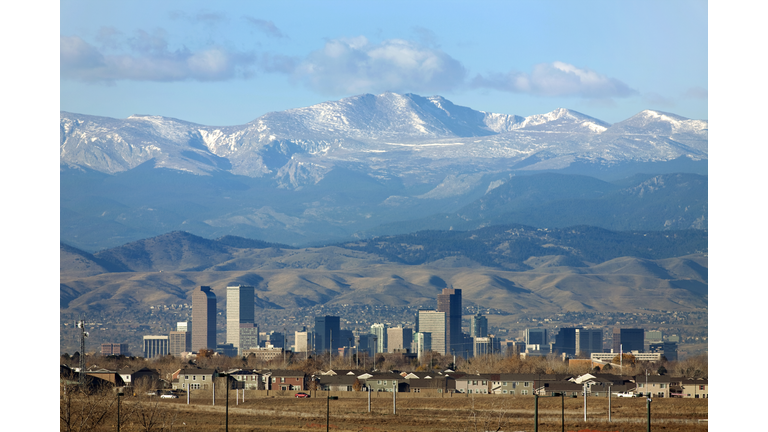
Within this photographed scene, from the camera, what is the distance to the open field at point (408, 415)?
137ft

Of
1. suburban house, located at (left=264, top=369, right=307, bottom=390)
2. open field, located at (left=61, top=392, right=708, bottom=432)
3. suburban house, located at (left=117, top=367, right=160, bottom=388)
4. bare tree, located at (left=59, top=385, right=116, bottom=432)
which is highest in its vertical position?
bare tree, located at (left=59, top=385, right=116, bottom=432)

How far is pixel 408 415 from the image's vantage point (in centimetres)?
5181

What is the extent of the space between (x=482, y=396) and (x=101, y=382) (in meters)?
26.9

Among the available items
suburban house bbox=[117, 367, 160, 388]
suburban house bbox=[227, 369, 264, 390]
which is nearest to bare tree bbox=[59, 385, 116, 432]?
suburban house bbox=[117, 367, 160, 388]

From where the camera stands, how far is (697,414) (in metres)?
48.8

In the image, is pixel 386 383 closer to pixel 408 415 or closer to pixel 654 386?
pixel 654 386

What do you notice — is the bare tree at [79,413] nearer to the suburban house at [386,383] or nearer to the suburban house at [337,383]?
the suburban house at [337,383]

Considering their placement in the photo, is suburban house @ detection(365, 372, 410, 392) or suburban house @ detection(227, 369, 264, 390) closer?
suburban house @ detection(365, 372, 410, 392)

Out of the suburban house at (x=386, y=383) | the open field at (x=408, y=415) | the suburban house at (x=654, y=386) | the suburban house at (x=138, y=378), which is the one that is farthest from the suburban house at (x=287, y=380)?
the suburban house at (x=654, y=386)

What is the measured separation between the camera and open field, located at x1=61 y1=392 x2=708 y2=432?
41.8 metres

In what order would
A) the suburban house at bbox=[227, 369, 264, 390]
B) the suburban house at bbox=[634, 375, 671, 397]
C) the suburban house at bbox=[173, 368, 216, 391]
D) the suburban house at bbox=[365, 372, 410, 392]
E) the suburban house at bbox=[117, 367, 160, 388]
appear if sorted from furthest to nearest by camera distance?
1. the suburban house at bbox=[173, 368, 216, 391]
2. the suburban house at bbox=[227, 369, 264, 390]
3. the suburban house at bbox=[365, 372, 410, 392]
4. the suburban house at bbox=[117, 367, 160, 388]
5. the suburban house at bbox=[634, 375, 671, 397]

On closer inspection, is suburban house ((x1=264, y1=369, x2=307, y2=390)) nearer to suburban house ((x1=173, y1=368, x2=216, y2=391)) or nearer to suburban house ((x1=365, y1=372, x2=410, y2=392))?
suburban house ((x1=173, y1=368, x2=216, y2=391))

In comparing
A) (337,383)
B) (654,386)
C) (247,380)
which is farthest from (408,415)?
(247,380)
